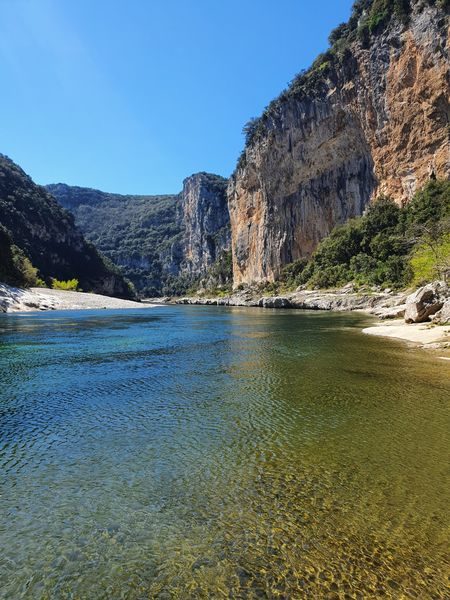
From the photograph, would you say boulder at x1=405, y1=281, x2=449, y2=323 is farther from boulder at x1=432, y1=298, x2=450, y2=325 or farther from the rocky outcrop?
the rocky outcrop

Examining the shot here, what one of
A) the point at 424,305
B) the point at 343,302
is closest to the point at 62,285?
the point at 343,302

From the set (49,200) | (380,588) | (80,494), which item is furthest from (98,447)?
(49,200)

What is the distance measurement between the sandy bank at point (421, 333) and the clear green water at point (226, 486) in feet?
23.6

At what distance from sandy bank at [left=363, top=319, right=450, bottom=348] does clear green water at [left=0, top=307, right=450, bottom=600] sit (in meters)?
7.19

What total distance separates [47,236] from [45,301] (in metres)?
76.7

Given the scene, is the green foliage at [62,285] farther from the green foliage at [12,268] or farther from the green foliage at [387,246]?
the green foliage at [387,246]

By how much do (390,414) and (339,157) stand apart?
87582 mm

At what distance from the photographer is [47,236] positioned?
136750 mm

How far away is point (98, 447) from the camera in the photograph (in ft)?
29.2

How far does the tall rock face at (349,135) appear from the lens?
6606cm

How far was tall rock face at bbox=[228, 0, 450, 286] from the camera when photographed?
66.1 metres

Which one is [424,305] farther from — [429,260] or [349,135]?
[349,135]

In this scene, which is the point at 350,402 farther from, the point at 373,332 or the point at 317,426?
the point at 373,332

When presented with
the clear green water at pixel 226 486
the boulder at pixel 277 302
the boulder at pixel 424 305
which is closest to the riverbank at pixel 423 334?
the boulder at pixel 424 305
